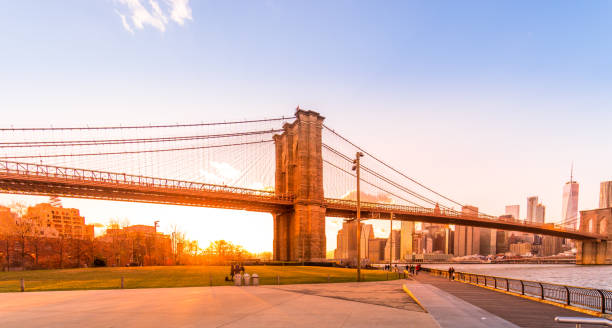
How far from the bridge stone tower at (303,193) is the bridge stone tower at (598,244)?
110520mm

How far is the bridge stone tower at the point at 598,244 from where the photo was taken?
11144cm

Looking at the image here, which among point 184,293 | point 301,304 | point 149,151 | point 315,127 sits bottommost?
point 184,293

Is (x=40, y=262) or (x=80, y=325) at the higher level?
(x=80, y=325)

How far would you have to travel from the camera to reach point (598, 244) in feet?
373

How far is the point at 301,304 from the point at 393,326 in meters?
4.99

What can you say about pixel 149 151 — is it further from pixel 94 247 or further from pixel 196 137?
Result: pixel 94 247

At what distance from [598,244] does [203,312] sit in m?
143

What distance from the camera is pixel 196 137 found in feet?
213

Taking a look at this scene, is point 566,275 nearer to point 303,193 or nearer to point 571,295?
point 303,193

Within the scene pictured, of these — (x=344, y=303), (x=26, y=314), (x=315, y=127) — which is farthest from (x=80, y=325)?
(x=315, y=127)

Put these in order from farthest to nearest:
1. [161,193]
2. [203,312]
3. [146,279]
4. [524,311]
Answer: [161,193] < [146,279] < [524,311] < [203,312]

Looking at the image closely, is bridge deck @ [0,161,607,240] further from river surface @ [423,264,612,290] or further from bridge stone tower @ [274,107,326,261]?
river surface @ [423,264,612,290]

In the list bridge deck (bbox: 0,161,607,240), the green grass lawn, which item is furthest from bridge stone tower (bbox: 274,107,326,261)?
the green grass lawn

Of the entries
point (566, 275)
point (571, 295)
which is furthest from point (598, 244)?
point (571, 295)
